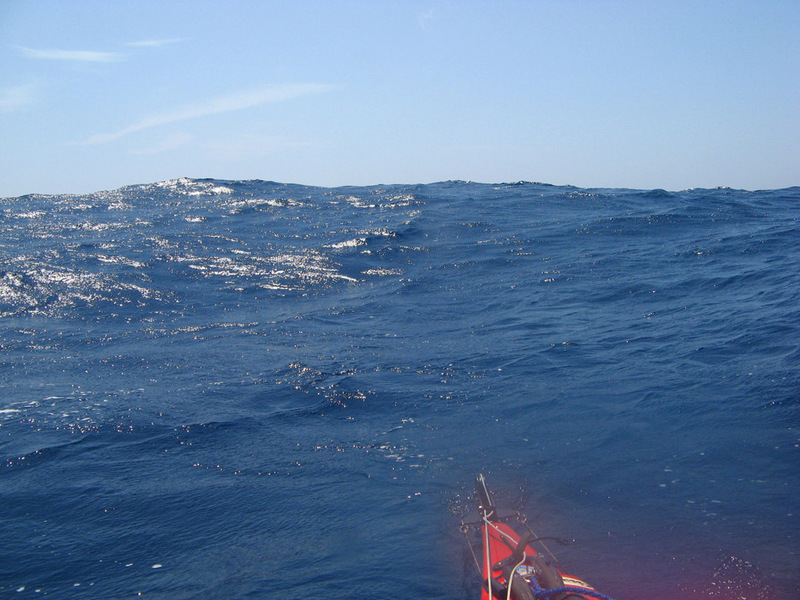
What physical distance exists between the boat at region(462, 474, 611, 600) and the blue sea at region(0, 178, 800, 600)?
32 centimetres

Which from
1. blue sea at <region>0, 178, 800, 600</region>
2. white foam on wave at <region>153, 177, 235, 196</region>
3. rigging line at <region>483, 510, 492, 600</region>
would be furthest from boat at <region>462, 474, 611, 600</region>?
white foam on wave at <region>153, 177, 235, 196</region>

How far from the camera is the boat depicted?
14.6 ft

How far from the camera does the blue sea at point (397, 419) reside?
18.6 feet

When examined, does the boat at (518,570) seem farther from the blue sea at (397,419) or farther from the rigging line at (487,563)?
the blue sea at (397,419)

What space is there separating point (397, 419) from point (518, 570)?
4.15 meters

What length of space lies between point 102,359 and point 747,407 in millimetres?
11728

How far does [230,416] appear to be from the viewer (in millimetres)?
9133

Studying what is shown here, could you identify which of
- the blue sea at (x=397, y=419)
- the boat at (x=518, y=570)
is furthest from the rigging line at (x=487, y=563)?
the blue sea at (x=397, y=419)

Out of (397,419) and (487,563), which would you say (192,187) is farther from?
(487,563)

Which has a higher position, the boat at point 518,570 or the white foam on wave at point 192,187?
the white foam on wave at point 192,187

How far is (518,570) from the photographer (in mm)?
4973

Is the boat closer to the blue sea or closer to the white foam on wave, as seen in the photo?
the blue sea

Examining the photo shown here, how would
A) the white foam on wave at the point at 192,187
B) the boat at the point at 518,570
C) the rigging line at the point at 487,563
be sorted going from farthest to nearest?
the white foam on wave at the point at 192,187 → the rigging line at the point at 487,563 → the boat at the point at 518,570

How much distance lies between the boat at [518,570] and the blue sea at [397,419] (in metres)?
0.32
